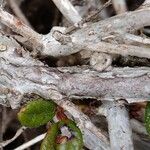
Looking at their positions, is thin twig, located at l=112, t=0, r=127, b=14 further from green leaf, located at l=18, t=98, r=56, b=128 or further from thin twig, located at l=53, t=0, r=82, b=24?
green leaf, located at l=18, t=98, r=56, b=128

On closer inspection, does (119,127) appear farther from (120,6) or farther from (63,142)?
(120,6)

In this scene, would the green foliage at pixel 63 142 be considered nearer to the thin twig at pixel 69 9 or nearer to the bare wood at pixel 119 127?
the bare wood at pixel 119 127

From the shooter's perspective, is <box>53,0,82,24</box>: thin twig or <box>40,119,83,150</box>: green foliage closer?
<box>40,119,83,150</box>: green foliage

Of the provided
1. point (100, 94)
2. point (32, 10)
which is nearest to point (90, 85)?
point (100, 94)

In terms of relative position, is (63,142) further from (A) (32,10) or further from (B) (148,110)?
(A) (32,10)

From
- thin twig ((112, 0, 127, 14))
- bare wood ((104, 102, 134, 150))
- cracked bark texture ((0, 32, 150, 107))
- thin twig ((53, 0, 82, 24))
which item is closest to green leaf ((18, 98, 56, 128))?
cracked bark texture ((0, 32, 150, 107))

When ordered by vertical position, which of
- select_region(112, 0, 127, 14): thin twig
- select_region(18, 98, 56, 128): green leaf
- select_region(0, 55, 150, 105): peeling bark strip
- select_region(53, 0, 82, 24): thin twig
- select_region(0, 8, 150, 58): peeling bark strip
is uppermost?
select_region(112, 0, 127, 14): thin twig

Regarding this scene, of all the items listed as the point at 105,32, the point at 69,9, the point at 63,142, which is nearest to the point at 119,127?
the point at 63,142
